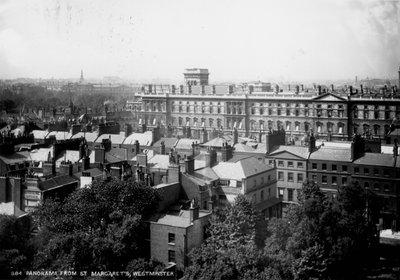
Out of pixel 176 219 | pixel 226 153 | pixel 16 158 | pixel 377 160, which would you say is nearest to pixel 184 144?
pixel 226 153

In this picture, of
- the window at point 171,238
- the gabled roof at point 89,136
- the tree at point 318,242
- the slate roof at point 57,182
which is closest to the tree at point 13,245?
the slate roof at point 57,182

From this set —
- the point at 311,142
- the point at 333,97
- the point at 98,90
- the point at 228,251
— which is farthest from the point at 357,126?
the point at 98,90

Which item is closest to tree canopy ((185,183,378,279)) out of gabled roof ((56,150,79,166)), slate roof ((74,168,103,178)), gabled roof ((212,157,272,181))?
gabled roof ((212,157,272,181))

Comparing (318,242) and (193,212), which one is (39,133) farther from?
(318,242)

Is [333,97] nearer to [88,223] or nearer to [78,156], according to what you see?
[78,156]

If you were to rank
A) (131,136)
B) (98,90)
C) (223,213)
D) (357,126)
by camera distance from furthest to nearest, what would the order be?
(98,90), (357,126), (131,136), (223,213)

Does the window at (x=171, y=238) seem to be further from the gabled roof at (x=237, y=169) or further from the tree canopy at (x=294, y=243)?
the gabled roof at (x=237, y=169)
